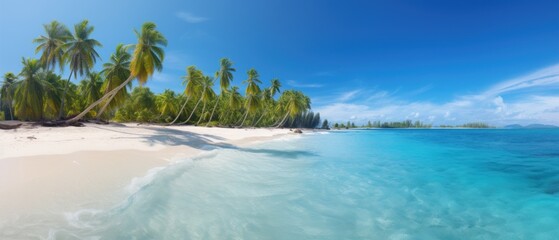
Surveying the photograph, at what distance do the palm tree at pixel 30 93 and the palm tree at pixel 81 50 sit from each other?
3808 mm

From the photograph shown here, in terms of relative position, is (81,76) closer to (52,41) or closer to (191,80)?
(52,41)

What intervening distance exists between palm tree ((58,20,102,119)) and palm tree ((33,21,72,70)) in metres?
1.68

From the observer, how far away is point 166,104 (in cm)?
4706

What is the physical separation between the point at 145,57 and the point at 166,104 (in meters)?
27.9

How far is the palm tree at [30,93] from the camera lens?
1002 inches

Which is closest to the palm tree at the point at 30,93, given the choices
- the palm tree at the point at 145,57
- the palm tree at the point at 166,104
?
the palm tree at the point at 145,57

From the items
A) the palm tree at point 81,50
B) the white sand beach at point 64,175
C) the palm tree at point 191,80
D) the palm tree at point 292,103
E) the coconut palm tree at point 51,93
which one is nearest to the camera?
the white sand beach at point 64,175

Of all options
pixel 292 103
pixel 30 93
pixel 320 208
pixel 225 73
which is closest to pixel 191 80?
pixel 225 73

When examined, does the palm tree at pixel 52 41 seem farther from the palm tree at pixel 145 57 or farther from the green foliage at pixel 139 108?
the green foliage at pixel 139 108

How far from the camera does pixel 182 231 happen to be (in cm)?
411

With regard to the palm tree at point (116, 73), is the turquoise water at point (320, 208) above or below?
below

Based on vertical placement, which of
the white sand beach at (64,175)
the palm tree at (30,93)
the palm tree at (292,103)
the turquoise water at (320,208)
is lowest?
the turquoise water at (320,208)

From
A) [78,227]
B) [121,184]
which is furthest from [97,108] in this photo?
[78,227]

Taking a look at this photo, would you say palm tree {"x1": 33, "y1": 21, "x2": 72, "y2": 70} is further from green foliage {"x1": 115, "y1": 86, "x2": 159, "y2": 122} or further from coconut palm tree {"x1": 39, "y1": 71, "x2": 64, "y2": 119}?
green foliage {"x1": 115, "y1": 86, "x2": 159, "y2": 122}
